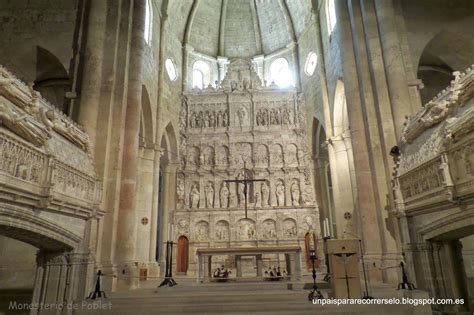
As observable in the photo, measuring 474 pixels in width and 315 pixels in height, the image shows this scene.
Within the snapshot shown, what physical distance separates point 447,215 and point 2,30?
61.9 ft

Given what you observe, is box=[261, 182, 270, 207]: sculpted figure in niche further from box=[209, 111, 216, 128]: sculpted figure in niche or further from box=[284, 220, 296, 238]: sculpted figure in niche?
box=[209, 111, 216, 128]: sculpted figure in niche

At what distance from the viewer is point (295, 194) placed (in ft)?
68.9

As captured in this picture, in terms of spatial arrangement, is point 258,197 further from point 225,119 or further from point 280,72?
point 280,72

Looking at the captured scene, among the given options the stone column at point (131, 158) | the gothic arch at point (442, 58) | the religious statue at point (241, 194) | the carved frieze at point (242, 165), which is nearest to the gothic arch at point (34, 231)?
the stone column at point (131, 158)

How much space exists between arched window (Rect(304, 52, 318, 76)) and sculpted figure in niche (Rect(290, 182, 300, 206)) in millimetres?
7823

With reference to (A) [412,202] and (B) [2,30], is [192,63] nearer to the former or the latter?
(B) [2,30]

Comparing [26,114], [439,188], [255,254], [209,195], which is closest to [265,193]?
[209,195]

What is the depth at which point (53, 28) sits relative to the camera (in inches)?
582

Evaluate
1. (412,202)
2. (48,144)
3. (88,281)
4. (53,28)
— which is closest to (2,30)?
(53,28)

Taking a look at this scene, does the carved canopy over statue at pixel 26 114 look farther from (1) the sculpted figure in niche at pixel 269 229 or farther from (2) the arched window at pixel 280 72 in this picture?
(2) the arched window at pixel 280 72

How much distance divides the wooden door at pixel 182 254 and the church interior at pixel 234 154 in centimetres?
14

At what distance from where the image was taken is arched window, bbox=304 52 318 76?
72.6ft

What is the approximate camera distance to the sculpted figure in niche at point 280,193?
68.5 feet

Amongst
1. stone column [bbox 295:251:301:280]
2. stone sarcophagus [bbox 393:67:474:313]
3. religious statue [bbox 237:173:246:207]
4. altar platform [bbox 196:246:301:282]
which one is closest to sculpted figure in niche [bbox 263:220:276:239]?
religious statue [bbox 237:173:246:207]
